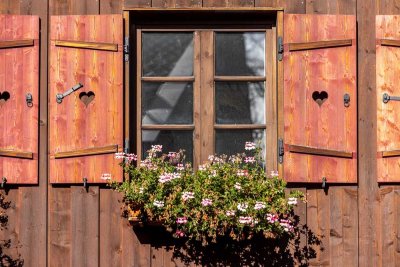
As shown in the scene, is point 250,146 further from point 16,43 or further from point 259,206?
point 16,43

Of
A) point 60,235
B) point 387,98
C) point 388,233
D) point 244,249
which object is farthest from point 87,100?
point 388,233

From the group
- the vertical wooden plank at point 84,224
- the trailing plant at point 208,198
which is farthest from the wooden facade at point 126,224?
the trailing plant at point 208,198

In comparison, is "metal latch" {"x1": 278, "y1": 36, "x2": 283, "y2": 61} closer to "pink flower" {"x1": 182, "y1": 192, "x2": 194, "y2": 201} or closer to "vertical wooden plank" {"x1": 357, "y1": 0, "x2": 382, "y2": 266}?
"vertical wooden plank" {"x1": 357, "y1": 0, "x2": 382, "y2": 266}

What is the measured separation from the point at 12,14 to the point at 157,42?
3.45 feet

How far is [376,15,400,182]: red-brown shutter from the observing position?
6812 mm

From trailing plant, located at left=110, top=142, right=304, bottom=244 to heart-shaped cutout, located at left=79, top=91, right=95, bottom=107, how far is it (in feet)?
1.58

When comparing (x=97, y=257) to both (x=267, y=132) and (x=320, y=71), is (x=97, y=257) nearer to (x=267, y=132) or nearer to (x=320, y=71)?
(x=267, y=132)

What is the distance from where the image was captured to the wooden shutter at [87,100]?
6.76 m

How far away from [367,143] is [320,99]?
1.49 ft

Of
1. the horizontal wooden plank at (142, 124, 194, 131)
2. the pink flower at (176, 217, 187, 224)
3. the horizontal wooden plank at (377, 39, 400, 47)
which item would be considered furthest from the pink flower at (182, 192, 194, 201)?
the horizontal wooden plank at (377, 39, 400, 47)

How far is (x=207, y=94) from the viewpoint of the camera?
7020 mm

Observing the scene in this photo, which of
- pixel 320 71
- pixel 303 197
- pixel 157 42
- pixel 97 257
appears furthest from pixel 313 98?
pixel 97 257

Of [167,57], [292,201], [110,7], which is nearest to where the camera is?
[292,201]

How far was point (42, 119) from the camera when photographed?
22.6 ft
